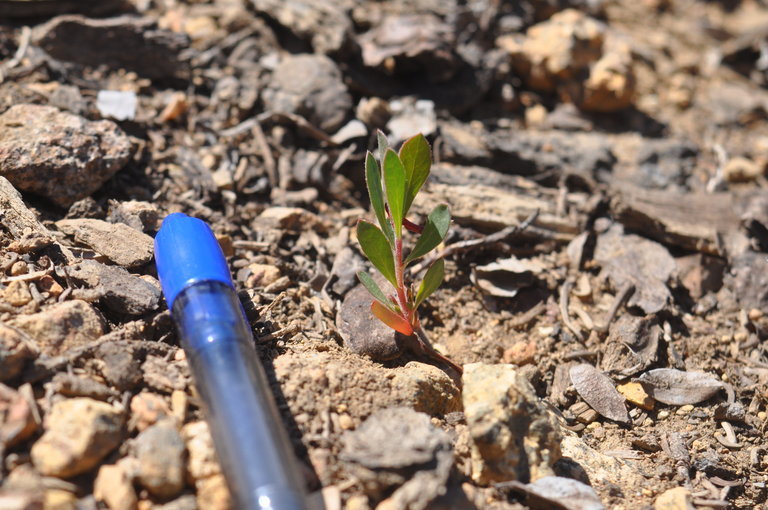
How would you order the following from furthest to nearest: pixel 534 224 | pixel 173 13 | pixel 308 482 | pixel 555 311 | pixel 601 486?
pixel 173 13, pixel 534 224, pixel 555 311, pixel 601 486, pixel 308 482

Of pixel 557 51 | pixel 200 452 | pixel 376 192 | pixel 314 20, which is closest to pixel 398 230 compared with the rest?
pixel 376 192

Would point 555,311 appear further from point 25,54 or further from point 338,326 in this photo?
point 25,54

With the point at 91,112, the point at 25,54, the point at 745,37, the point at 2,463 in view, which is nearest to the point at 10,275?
the point at 2,463

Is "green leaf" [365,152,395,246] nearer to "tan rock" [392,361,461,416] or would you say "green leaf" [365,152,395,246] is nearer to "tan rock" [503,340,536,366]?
"tan rock" [392,361,461,416]

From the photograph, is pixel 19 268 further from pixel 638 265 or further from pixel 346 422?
pixel 638 265

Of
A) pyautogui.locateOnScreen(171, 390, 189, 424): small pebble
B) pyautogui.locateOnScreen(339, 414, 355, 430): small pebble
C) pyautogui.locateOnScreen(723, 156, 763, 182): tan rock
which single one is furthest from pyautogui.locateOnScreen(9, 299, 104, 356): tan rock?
pyautogui.locateOnScreen(723, 156, 763, 182): tan rock

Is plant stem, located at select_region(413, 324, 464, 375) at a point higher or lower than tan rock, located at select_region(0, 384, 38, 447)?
lower

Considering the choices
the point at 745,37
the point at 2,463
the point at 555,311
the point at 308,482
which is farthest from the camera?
the point at 745,37
